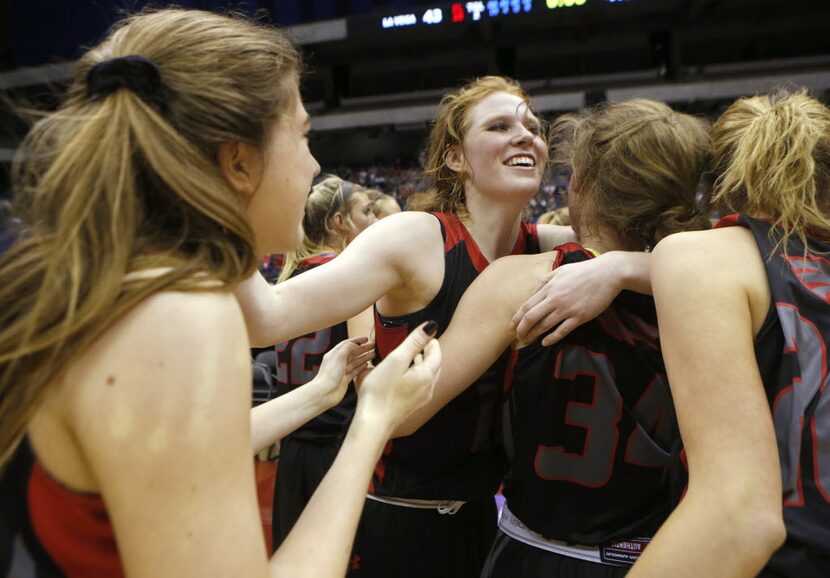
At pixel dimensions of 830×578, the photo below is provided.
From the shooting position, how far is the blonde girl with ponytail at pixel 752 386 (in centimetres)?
99

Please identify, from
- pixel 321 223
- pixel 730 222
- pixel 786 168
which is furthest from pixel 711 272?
pixel 321 223

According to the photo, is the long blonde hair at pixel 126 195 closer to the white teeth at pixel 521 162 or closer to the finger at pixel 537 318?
the finger at pixel 537 318

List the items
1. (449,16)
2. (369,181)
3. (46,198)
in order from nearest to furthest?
(46,198)
(449,16)
(369,181)

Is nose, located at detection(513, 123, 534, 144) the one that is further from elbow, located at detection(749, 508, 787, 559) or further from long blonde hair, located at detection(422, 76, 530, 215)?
elbow, located at detection(749, 508, 787, 559)

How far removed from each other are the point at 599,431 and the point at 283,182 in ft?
2.80

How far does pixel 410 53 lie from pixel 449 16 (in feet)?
14.0

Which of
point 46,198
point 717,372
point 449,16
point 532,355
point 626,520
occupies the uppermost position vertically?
point 449,16

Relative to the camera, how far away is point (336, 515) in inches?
35.7

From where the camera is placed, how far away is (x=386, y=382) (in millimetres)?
1041

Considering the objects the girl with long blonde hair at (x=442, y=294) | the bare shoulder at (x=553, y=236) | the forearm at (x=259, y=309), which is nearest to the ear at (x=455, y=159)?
the girl with long blonde hair at (x=442, y=294)

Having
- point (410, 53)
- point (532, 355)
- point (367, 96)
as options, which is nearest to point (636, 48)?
point (410, 53)

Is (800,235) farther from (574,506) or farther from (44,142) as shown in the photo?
(44,142)

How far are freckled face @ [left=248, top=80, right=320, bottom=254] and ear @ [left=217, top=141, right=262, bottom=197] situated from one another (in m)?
0.01

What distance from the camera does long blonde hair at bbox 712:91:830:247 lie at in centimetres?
120
